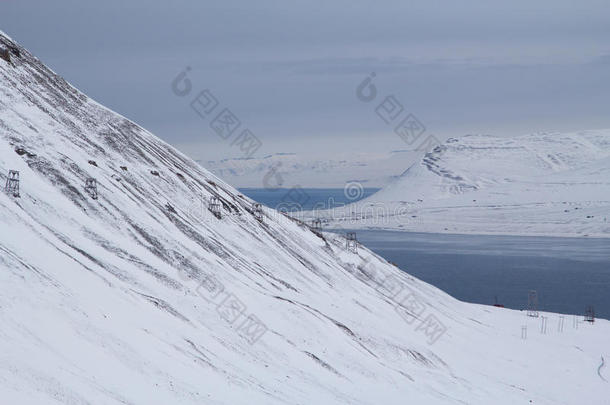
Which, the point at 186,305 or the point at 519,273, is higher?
the point at 519,273

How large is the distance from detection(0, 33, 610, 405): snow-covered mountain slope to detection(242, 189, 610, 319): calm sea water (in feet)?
105

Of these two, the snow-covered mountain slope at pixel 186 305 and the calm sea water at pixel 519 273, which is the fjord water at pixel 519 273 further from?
the snow-covered mountain slope at pixel 186 305

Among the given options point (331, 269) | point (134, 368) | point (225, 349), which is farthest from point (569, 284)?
point (134, 368)

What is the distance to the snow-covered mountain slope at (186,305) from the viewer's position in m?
29.9

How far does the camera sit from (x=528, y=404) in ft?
157

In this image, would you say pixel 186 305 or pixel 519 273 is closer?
pixel 186 305

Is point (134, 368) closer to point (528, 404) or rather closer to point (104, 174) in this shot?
point (104, 174)

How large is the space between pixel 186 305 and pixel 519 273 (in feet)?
376

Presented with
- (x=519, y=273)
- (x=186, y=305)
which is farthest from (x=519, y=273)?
(x=186, y=305)

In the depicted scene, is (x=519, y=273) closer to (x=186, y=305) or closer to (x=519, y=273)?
(x=519, y=273)

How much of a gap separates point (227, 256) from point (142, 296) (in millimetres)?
15687

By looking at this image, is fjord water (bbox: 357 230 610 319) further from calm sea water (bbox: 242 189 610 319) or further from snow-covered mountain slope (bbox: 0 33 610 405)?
snow-covered mountain slope (bbox: 0 33 610 405)

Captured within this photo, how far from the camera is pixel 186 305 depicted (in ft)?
137

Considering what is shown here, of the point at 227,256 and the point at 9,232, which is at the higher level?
the point at 227,256
